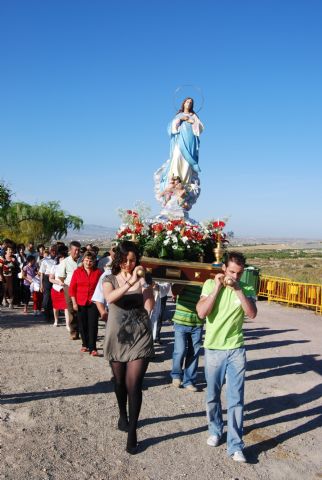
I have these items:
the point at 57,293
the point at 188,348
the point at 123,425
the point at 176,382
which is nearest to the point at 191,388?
the point at 176,382

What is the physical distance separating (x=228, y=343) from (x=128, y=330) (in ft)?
3.31

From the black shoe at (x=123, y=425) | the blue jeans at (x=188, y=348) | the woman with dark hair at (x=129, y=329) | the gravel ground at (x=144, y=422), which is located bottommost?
the gravel ground at (x=144, y=422)

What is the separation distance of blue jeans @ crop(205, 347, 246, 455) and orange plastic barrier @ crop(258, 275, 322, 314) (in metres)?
12.8

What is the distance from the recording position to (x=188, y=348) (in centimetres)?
721

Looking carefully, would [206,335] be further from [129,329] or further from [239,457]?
[239,457]

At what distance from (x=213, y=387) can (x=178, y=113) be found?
24.6 ft

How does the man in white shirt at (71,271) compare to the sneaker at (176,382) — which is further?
the man in white shirt at (71,271)

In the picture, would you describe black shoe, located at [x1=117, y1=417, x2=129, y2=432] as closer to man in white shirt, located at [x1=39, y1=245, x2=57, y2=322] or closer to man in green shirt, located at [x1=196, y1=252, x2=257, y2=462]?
man in green shirt, located at [x1=196, y1=252, x2=257, y2=462]

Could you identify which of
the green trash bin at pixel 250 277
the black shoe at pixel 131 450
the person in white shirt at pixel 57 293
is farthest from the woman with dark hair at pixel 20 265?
the black shoe at pixel 131 450

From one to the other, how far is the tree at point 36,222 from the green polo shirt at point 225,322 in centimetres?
3623

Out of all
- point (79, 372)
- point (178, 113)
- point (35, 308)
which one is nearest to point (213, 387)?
point (79, 372)

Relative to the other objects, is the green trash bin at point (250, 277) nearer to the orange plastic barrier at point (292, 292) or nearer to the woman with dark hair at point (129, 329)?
the woman with dark hair at point (129, 329)

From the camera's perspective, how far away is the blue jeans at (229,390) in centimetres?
484

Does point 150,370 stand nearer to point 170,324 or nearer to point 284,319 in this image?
point 170,324
